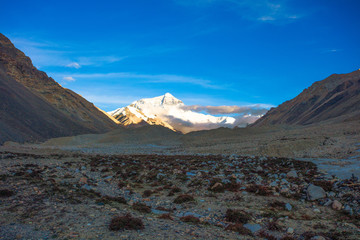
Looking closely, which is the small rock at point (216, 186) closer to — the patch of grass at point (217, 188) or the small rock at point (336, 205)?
the patch of grass at point (217, 188)

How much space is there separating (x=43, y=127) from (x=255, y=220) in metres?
99.9

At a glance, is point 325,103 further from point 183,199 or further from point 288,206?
point 183,199

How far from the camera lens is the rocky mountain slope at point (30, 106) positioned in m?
78.0

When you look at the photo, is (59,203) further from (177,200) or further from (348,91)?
(348,91)

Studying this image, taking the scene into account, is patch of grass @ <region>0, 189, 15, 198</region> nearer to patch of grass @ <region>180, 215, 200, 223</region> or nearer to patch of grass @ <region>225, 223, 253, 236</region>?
patch of grass @ <region>180, 215, 200, 223</region>

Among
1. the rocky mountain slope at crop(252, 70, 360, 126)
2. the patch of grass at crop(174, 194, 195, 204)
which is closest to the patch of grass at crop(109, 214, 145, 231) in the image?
the patch of grass at crop(174, 194, 195, 204)

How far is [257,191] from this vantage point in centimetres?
1372

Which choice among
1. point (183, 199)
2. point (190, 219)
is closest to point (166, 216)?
point (190, 219)

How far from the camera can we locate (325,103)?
424 ft

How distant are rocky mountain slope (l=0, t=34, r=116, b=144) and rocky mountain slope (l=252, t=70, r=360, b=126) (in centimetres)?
10520

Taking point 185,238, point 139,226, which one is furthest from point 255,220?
point 139,226

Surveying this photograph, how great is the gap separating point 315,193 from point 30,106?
11028cm

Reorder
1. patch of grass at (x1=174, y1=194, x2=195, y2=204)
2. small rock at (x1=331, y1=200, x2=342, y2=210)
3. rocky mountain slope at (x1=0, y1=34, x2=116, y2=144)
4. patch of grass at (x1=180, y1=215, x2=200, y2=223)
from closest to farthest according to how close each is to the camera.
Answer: patch of grass at (x1=180, y1=215, x2=200, y2=223) → small rock at (x1=331, y1=200, x2=342, y2=210) → patch of grass at (x1=174, y1=194, x2=195, y2=204) → rocky mountain slope at (x1=0, y1=34, x2=116, y2=144)

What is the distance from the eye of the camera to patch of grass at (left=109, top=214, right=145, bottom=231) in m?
8.05
